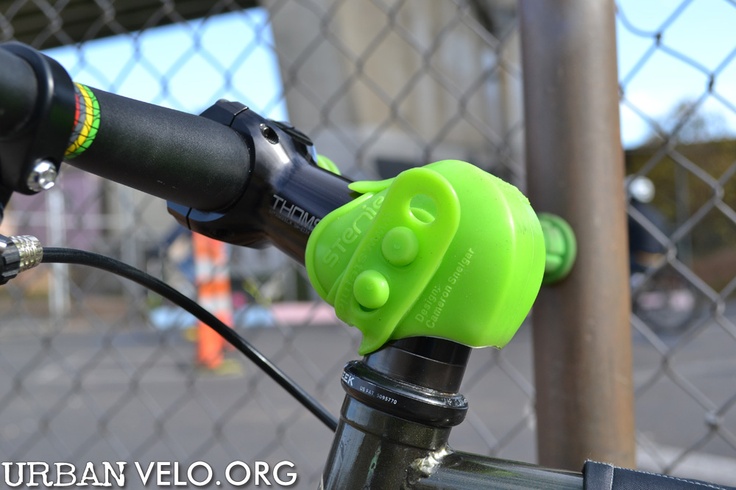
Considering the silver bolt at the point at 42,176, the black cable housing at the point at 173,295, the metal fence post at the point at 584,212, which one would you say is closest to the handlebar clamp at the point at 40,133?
the silver bolt at the point at 42,176

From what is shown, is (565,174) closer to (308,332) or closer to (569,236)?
(569,236)

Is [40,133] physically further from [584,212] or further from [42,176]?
[584,212]

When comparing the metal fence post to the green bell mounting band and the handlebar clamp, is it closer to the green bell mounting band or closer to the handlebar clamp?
the green bell mounting band

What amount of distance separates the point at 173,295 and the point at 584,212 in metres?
0.31

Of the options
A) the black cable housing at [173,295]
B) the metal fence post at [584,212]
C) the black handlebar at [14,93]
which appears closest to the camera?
the black handlebar at [14,93]

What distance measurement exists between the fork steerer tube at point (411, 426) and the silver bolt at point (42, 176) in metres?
0.17

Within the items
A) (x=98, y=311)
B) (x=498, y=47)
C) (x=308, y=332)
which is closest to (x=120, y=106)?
(x=498, y=47)

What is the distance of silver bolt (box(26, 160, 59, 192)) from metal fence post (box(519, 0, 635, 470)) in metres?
0.39

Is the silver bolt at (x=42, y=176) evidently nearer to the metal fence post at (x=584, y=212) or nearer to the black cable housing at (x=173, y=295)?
the black cable housing at (x=173, y=295)

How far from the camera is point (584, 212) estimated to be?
1.89 feet

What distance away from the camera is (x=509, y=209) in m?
0.36

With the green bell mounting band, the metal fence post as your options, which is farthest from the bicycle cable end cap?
the metal fence post

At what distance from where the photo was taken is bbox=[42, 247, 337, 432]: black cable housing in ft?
1.38

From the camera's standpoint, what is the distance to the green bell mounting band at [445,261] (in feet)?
1.16
